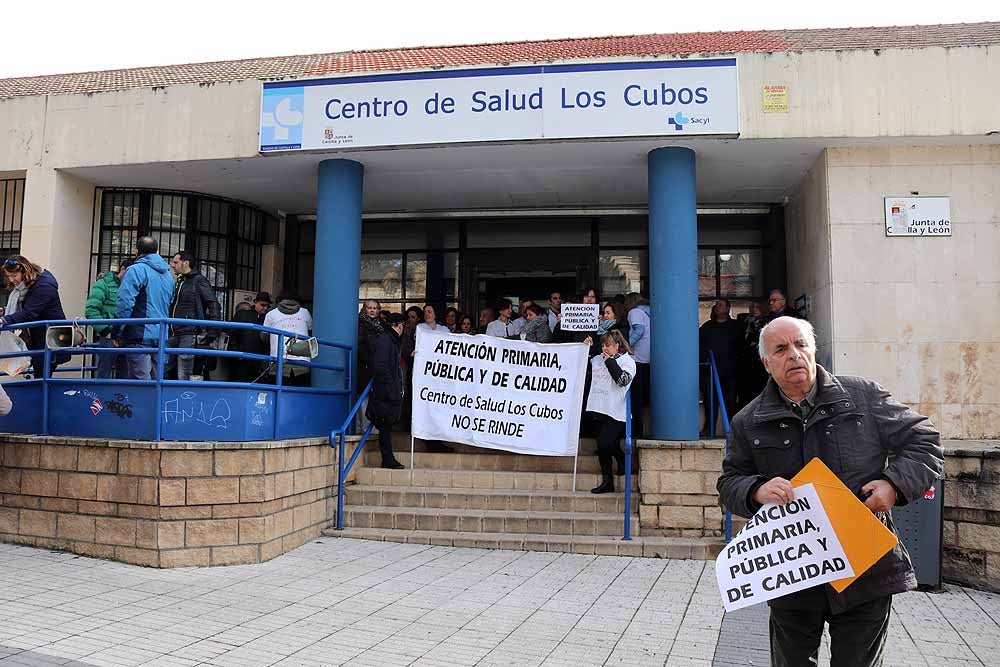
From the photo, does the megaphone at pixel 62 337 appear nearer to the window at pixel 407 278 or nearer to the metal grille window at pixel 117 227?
the metal grille window at pixel 117 227

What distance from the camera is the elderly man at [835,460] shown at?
9.05 ft

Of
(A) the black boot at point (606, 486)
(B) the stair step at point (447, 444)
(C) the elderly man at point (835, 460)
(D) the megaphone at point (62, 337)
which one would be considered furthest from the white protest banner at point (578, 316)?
(C) the elderly man at point (835, 460)

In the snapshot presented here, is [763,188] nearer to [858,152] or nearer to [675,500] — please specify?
[858,152]

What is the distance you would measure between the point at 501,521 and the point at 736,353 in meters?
3.97

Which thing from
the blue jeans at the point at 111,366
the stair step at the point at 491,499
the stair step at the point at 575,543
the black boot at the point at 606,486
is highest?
the blue jeans at the point at 111,366

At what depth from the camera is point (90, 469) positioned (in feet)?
22.6

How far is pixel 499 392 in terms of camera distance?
8.55 m

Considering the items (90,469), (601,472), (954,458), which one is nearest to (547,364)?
(601,472)

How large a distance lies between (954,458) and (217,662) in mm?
6367

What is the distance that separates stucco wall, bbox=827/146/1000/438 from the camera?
8.76 metres

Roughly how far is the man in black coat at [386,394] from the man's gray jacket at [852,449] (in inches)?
233

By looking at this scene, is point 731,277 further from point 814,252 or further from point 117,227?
point 117,227

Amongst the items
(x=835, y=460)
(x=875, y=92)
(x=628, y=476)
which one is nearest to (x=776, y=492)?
(x=835, y=460)

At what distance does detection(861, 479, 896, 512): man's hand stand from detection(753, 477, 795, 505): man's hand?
0.25m
